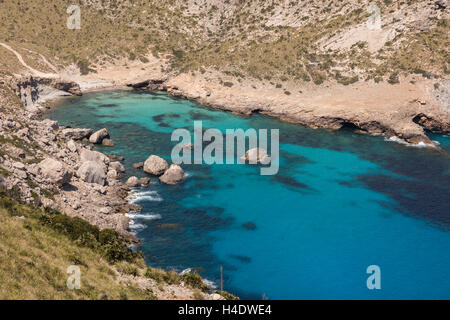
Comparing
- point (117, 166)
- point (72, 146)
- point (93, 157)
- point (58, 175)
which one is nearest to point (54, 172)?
point (58, 175)

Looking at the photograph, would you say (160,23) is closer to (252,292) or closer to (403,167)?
(403,167)

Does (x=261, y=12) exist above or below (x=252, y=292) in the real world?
above

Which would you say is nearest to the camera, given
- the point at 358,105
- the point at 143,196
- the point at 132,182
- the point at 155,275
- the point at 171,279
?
the point at 155,275

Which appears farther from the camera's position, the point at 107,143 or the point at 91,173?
the point at 107,143

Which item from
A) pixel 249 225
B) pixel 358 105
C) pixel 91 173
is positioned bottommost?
pixel 249 225

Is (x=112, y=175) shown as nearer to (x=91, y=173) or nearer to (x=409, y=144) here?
(x=91, y=173)

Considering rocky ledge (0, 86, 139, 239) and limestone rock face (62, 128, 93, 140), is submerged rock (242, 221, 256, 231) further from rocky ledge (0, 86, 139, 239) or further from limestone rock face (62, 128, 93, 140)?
limestone rock face (62, 128, 93, 140)

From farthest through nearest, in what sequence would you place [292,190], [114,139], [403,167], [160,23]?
[160,23], [114,139], [403,167], [292,190]
